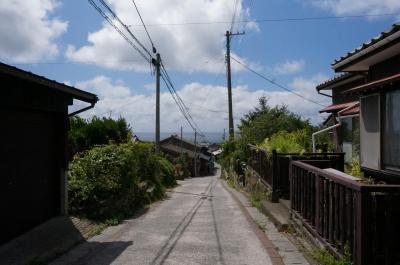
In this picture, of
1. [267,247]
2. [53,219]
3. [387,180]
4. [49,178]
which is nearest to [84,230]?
[53,219]

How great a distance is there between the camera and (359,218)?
4980 millimetres

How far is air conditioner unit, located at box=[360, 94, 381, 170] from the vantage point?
848cm

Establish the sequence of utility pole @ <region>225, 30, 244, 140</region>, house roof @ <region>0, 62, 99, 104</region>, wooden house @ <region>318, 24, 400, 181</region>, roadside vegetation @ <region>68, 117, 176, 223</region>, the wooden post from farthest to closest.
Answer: utility pole @ <region>225, 30, 244, 140</region> → the wooden post → roadside vegetation @ <region>68, 117, 176, 223</region> → wooden house @ <region>318, 24, 400, 181</region> → house roof @ <region>0, 62, 99, 104</region>

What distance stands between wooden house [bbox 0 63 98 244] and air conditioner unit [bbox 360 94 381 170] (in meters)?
5.98

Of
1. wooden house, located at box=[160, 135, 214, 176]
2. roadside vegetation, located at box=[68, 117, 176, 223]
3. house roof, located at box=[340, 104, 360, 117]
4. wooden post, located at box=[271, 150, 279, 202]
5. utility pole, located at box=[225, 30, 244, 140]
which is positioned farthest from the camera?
wooden house, located at box=[160, 135, 214, 176]

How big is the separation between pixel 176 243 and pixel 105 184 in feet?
14.0

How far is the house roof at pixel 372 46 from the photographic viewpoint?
23.3 ft

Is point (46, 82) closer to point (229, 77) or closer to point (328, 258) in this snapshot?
point (328, 258)

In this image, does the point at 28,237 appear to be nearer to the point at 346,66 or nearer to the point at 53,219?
the point at 53,219

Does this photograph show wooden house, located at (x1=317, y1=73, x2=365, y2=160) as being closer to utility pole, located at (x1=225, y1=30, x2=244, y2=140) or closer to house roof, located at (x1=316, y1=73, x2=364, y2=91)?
house roof, located at (x1=316, y1=73, x2=364, y2=91)

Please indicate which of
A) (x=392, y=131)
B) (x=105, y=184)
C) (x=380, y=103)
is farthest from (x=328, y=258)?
(x=105, y=184)

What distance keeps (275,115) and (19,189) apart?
72.7 feet

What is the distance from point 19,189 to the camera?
30.0 ft

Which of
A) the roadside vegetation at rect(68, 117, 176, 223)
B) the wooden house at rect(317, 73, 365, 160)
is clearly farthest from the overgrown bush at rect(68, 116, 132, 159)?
the wooden house at rect(317, 73, 365, 160)
